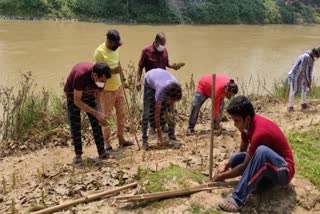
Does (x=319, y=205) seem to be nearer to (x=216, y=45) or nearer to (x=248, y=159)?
(x=248, y=159)

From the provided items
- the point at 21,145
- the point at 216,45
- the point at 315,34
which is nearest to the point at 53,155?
the point at 21,145

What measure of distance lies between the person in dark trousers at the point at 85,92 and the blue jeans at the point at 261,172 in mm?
1794

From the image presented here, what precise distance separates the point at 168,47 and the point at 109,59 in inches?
553

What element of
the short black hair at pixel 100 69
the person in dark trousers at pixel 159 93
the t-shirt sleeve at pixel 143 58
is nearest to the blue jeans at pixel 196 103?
the person in dark trousers at pixel 159 93

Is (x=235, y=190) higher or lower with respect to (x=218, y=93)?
lower

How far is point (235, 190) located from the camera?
3654mm

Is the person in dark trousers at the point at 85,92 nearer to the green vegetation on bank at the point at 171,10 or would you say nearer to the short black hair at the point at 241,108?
the short black hair at the point at 241,108

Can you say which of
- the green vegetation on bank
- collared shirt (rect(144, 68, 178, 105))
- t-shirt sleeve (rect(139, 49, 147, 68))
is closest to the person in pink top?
collared shirt (rect(144, 68, 178, 105))

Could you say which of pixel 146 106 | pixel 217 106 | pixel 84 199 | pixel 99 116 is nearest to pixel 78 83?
pixel 99 116

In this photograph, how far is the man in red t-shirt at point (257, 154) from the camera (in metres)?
3.49

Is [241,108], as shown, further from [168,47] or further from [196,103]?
[168,47]

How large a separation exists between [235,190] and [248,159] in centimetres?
29

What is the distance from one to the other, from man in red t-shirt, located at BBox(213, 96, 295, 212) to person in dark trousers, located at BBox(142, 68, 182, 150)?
1436 mm

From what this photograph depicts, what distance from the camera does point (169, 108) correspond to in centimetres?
539
